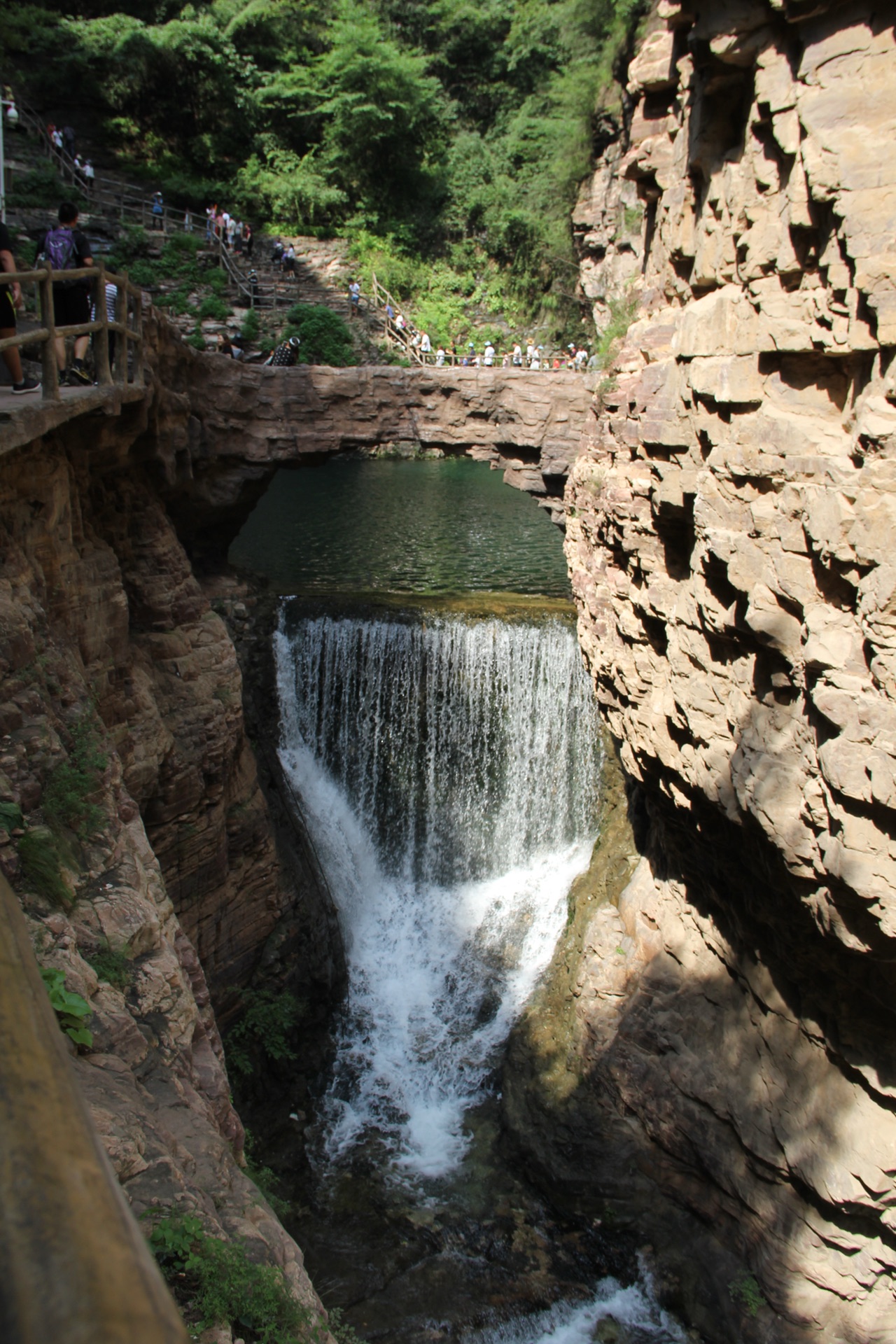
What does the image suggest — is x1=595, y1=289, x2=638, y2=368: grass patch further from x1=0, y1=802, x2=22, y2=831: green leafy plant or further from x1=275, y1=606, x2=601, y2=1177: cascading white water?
x1=0, y1=802, x2=22, y2=831: green leafy plant

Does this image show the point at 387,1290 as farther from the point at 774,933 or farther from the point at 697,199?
the point at 697,199

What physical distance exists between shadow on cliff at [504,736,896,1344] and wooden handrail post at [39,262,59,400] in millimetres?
5548

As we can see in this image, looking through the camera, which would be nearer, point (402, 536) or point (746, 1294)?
point (746, 1294)

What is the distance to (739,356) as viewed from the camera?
19.1 feet

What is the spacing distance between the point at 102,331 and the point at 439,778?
6882 millimetres

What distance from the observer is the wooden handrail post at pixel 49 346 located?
5.66m

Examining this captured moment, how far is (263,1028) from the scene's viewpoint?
958 centimetres

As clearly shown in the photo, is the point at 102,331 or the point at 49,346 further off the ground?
the point at 102,331

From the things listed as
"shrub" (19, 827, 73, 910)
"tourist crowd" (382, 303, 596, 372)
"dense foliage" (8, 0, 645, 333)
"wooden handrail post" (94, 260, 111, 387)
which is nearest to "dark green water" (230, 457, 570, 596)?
"tourist crowd" (382, 303, 596, 372)

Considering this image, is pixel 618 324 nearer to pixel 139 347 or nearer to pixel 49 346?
pixel 139 347

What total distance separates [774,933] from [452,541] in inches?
461

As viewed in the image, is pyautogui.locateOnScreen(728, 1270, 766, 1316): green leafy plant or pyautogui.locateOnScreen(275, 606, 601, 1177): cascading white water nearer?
pyautogui.locateOnScreen(728, 1270, 766, 1316): green leafy plant

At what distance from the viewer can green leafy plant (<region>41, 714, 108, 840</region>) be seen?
4.89 metres

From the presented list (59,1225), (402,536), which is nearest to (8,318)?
(59,1225)
